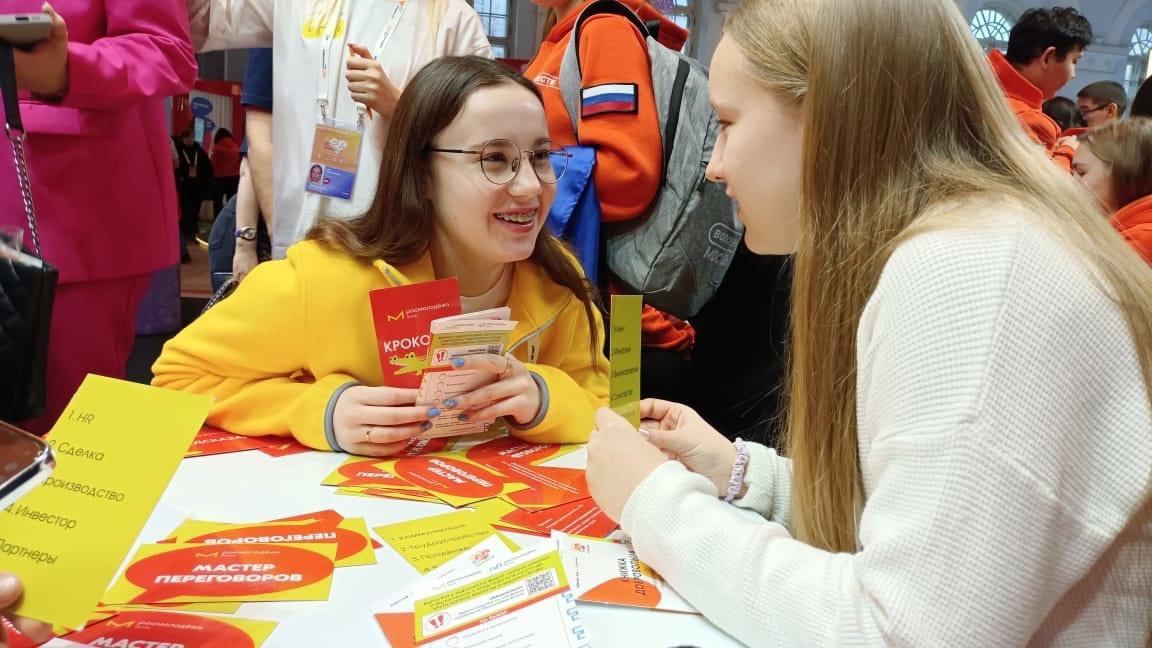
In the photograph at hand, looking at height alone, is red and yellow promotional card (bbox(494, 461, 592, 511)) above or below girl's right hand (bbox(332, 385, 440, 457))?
below

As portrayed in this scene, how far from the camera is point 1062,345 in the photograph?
694 millimetres

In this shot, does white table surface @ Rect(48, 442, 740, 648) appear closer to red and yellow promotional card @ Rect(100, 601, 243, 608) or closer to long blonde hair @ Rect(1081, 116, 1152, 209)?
red and yellow promotional card @ Rect(100, 601, 243, 608)

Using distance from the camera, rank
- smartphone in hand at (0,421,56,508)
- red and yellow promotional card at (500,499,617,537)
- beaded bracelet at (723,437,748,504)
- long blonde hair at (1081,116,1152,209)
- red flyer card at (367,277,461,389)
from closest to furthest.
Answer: smartphone in hand at (0,421,56,508) → red and yellow promotional card at (500,499,617,537) → beaded bracelet at (723,437,748,504) → red flyer card at (367,277,461,389) → long blonde hair at (1081,116,1152,209)

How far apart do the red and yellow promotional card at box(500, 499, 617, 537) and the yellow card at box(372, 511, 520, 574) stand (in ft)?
0.18

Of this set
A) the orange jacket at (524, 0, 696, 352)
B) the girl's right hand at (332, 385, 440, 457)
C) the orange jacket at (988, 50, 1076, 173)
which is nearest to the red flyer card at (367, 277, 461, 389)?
the girl's right hand at (332, 385, 440, 457)

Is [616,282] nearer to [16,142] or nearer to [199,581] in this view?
[16,142]

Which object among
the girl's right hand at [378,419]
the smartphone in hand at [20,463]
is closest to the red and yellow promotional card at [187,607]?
the smartphone in hand at [20,463]

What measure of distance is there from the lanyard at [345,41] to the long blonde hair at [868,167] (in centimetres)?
155

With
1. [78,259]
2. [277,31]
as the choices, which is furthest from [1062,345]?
[277,31]

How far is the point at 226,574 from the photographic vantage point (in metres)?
0.93

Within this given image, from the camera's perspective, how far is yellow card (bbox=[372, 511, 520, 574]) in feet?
3.31

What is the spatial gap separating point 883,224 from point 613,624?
49 cm

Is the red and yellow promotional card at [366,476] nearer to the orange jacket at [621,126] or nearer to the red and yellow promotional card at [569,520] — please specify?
the red and yellow promotional card at [569,520]

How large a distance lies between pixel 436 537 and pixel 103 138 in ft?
4.04
